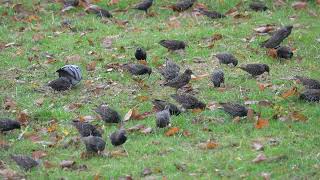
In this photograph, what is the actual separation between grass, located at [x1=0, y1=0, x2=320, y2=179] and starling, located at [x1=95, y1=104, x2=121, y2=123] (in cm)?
13

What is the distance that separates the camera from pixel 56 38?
14188mm

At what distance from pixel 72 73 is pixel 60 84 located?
0.29 metres

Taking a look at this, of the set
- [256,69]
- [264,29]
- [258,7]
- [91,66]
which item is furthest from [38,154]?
[258,7]

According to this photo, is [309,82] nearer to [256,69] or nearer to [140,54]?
[256,69]

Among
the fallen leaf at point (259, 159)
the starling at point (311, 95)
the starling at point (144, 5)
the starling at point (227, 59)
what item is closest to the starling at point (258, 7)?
the starling at point (144, 5)

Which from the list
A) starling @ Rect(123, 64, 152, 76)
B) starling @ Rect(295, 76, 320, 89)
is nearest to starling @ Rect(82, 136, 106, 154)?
starling @ Rect(123, 64, 152, 76)

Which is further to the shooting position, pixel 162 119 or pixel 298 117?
pixel 298 117

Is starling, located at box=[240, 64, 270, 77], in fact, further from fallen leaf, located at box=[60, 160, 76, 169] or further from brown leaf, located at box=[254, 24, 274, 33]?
fallen leaf, located at box=[60, 160, 76, 169]

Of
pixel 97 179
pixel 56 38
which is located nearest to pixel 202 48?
pixel 56 38

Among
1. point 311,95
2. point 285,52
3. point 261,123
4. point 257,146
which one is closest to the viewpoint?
point 257,146

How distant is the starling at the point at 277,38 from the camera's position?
12742 mm

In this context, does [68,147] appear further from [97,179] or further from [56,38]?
[56,38]

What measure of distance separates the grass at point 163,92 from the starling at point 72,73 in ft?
0.55

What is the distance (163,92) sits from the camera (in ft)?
36.8
